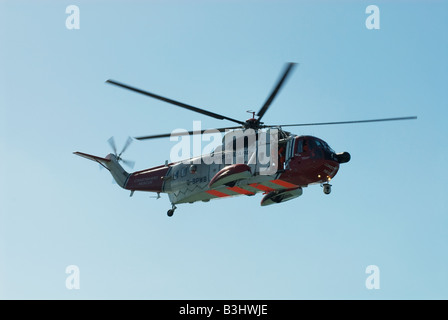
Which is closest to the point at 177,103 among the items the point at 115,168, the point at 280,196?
the point at 280,196

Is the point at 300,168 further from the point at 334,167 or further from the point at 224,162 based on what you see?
the point at 224,162

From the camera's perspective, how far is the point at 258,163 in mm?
33469

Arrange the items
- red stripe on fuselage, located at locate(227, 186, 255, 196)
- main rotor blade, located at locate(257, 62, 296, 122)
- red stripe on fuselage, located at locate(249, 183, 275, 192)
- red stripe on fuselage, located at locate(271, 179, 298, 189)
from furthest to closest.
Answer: red stripe on fuselage, located at locate(227, 186, 255, 196) < red stripe on fuselage, located at locate(249, 183, 275, 192) < red stripe on fuselage, located at locate(271, 179, 298, 189) < main rotor blade, located at locate(257, 62, 296, 122)

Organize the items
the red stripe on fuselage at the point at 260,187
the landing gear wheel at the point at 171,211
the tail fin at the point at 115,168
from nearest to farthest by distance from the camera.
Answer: the red stripe on fuselage at the point at 260,187 < the landing gear wheel at the point at 171,211 < the tail fin at the point at 115,168

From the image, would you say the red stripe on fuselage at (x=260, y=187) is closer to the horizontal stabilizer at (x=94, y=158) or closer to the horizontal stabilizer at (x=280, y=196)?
the horizontal stabilizer at (x=280, y=196)

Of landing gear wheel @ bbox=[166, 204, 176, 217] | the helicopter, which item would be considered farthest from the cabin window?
landing gear wheel @ bbox=[166, 204, 176, 217]

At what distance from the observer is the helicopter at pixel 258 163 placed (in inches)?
1272

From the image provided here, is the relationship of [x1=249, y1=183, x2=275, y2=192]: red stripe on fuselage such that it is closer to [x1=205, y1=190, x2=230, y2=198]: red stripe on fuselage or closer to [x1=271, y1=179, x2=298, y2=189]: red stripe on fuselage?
[x1=271, y1=179, x2=298, y2=189]: red stripe on fuselage

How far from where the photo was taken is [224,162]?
35.0 m

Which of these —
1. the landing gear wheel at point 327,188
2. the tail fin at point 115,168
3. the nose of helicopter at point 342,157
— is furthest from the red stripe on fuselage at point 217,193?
the tail fin at point 115,168

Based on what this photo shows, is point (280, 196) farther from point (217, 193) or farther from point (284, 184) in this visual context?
point (217, 193)

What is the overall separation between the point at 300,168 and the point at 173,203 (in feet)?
28.9

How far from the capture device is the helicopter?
32312mm
